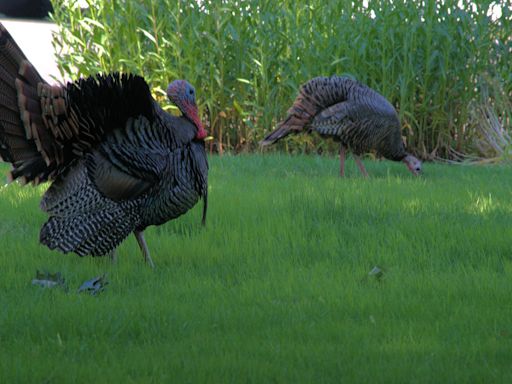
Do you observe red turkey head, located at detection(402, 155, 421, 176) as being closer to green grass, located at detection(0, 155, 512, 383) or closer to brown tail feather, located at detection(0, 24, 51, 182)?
green grass, located at detection(0, 155, 512, 383)

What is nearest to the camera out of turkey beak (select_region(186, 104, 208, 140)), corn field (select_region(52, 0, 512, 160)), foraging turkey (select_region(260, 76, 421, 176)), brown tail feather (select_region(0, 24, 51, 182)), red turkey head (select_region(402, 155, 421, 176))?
brown tail feather (select_region(0, 24, 51, 182))

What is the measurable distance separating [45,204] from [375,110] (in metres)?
4.97

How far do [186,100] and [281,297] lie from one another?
4.83 ft

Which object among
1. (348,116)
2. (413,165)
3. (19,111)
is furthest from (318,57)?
(19,111)

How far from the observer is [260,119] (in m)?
11.0

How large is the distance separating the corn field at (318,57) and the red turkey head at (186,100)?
4.96 meters

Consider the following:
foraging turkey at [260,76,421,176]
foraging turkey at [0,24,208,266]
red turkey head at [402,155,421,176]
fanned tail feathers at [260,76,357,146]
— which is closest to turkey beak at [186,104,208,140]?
foraging turkey at [0,24,208,266]

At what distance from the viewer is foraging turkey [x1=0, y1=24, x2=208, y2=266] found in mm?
4984

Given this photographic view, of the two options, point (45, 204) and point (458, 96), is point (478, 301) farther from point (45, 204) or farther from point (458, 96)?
point (458, 96)

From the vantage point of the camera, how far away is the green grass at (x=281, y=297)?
12.5 feet

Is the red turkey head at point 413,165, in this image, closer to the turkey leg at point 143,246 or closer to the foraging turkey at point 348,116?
the foraging turkey at point 348,116

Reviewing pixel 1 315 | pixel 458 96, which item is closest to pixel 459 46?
pixel 458 96

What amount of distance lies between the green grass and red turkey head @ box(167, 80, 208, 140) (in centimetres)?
86

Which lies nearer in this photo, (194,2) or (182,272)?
(182,272)
